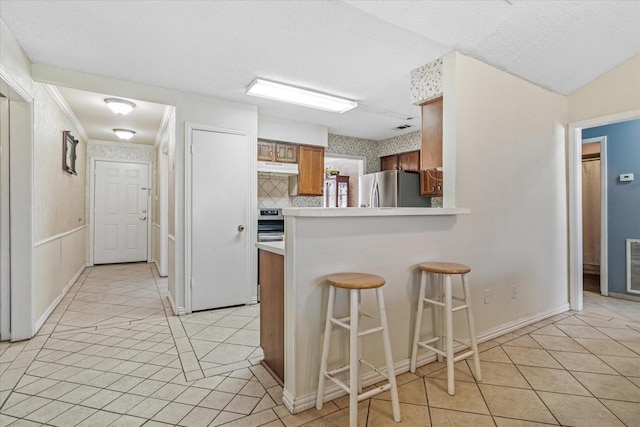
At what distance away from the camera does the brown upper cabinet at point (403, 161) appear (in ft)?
17.1

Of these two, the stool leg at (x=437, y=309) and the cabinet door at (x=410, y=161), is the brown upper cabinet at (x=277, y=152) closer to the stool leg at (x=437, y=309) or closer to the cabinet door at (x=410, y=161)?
the cabinet door at (x=410, y=161)

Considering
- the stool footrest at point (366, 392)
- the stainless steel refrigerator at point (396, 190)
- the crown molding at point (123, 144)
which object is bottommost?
the stool footrest at point (366, 392)

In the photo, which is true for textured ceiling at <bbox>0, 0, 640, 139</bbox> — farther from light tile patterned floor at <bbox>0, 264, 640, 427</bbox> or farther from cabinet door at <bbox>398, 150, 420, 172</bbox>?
light tile patterned floor at <bbox>0, 264, 640, 427</bbox>

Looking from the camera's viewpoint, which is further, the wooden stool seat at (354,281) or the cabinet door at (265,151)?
the cabinet door at (265,151)

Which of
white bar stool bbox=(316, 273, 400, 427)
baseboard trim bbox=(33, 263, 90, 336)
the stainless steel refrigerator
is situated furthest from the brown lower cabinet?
the stainless steel refrigerator

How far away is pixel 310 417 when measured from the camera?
5.51ft

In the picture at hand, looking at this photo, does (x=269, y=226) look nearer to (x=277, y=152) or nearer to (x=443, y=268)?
(x=277, y=152)

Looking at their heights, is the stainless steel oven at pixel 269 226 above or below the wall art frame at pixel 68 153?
below

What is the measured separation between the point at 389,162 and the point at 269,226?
8.56ft

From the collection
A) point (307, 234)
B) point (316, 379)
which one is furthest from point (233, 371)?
point (307, 234)

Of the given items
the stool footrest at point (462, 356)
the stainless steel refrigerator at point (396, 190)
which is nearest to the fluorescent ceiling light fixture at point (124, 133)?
the stainless steel refrigerator at point (396, 190)

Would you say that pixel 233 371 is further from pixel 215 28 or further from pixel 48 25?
pixel 48 25

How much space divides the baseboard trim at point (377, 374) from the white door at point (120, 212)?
19.2ft

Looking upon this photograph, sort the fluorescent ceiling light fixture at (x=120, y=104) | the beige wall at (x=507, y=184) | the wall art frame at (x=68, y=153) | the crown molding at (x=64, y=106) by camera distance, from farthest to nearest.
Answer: the wall art frame at (x=68, y=153), the fluorescent ceiling light fixture at (x=120, y=104), the crown molding at (x=64, y=106), the beige wall at (x=507, y=184)
